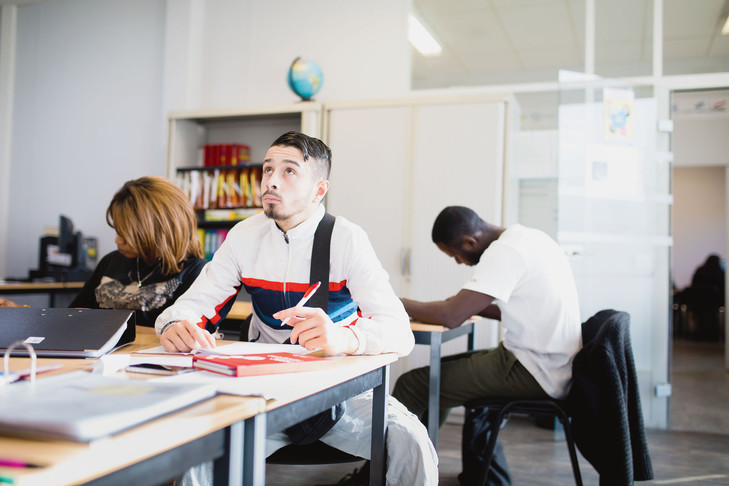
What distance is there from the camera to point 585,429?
1869mm

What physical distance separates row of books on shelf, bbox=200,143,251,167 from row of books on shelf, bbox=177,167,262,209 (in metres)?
0.10

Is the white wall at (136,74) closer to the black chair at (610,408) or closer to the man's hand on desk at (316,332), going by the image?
the black chair at (610,408)

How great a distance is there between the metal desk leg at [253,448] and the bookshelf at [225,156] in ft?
11.4

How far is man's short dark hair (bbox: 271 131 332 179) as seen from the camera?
1.70 metres

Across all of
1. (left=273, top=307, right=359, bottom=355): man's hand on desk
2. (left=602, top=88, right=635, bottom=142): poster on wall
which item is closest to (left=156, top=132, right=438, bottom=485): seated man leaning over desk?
(left=273, top=307, right=359, bottom=355): man's hand on desk

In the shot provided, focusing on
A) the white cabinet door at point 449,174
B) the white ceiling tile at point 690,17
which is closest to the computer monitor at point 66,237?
the white cabinet door at point 449,174

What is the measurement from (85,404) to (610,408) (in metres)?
1.58

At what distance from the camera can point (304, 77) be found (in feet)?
13.8

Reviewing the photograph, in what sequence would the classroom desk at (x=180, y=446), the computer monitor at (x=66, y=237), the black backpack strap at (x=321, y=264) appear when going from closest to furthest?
the classroom desk at (x=180, y=446) < the black backpack strap at (x=321, y=264) < the computer monitor at (x=66, y=237)

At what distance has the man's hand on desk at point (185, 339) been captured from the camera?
1.25 metres

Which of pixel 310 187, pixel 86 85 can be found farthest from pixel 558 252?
pixel 86 85

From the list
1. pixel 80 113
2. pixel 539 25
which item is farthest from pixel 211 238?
pixel 539 25

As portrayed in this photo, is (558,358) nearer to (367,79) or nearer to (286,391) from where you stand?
(286,391)

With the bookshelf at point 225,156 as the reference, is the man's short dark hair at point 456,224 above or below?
below
